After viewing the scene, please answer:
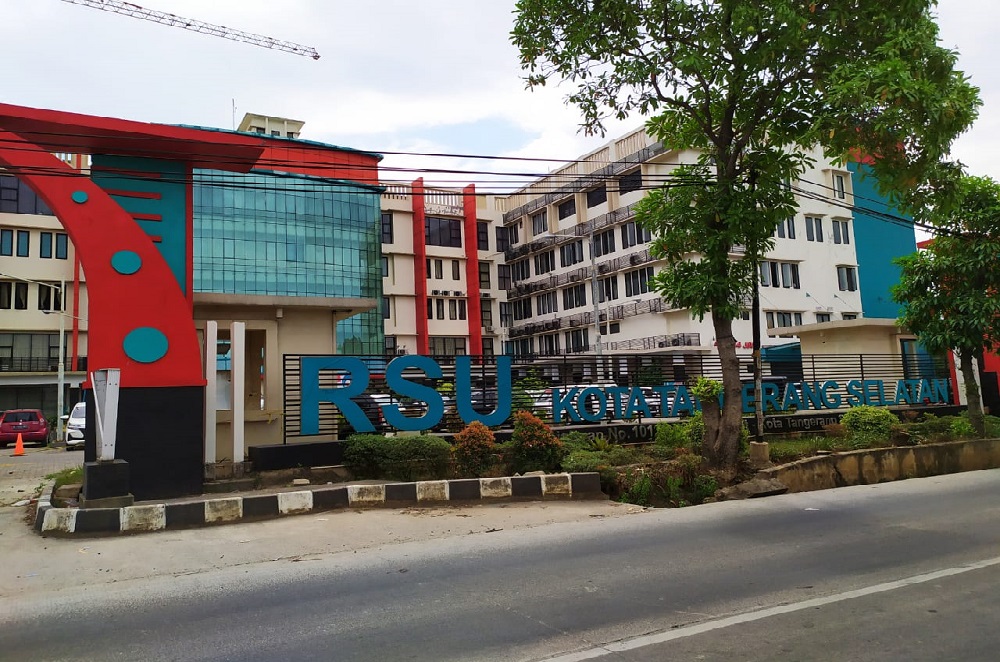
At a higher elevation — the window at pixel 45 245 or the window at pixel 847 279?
the window at pixel 45 245

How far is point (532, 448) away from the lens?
12195 millimetres

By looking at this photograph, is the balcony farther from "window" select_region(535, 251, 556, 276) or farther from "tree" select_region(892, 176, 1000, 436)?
"tree" select_region(892, 176, 1000, 436)

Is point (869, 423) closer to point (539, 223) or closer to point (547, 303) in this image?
point (547, 303)

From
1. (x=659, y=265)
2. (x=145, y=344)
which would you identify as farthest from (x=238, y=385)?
(x=659, y=265)

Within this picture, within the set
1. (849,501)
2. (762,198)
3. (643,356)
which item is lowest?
(849,501)

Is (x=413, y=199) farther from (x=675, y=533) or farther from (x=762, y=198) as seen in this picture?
(x=675, y=533)

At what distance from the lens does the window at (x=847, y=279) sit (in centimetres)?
4784

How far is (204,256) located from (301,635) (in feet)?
127

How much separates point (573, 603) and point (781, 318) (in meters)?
43.5

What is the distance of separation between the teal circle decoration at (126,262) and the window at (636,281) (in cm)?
3869

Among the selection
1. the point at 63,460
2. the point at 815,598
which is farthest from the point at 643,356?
the point at 63,460

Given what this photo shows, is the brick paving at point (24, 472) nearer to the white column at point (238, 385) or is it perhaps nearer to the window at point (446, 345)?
the white column at point (238, 385)

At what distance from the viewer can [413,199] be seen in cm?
5369

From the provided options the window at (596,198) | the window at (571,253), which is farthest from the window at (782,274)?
the window at (571,253)
